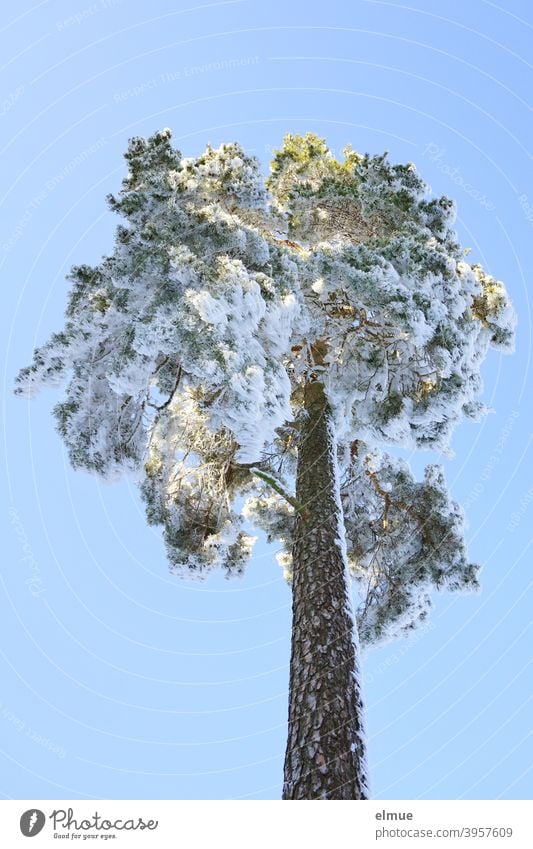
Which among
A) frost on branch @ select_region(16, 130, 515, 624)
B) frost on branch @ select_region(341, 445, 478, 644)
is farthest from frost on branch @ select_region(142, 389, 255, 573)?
frost on branch @ select_region(341, 445, 478, 644)

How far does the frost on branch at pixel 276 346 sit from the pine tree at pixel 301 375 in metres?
0.03

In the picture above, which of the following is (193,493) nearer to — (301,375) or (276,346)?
(301,375)

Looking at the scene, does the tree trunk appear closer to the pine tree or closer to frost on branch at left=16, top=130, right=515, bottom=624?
the pine tree

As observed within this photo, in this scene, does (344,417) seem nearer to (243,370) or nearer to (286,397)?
(286,397)

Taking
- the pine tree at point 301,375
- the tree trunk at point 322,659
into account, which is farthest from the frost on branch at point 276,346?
the tree trunk at point 322,659

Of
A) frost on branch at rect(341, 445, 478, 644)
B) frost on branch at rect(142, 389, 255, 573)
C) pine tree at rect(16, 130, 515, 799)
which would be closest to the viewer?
pine tree at rect(16, 130, 515, 799)

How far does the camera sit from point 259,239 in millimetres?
9031

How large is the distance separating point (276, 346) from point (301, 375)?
272 cm

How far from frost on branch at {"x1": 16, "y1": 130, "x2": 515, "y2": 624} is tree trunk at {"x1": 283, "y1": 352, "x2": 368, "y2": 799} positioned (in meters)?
1.06

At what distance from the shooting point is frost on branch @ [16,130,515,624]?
26.3ft

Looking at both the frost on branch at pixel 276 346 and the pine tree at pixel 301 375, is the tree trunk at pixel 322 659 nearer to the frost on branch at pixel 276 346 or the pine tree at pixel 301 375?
the pine tree at pixel 301 375

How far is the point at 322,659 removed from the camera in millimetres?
6402

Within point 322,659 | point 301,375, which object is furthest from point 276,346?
point 322,659

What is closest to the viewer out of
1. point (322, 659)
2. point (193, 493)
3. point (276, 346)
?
point (322, 659)
